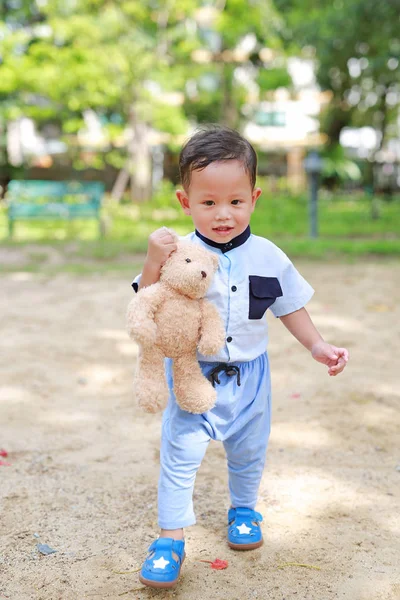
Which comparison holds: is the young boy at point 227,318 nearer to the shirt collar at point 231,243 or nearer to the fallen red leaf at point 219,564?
the shirt collar at point 231,243

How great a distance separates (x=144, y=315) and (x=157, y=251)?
0.21m

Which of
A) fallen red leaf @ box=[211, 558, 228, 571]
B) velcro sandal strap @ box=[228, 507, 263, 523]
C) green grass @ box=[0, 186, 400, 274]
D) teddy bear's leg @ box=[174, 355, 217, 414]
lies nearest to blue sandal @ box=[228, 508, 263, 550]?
velcro sandal strap @ box=[228, 507, 263, 523]

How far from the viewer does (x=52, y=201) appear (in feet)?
42.9

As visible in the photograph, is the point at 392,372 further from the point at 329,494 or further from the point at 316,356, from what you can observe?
the point at 316,356

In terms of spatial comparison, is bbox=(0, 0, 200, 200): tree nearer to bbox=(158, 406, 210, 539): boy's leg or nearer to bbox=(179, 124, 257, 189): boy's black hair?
bbox=(179, 124, 257, 189): boy's black hair

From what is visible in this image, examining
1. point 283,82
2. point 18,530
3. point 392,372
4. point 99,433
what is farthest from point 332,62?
point 18,530

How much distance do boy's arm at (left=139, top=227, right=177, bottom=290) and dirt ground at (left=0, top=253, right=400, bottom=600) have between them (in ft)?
3.21

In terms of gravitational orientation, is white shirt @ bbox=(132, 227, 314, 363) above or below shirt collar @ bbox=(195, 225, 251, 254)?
below

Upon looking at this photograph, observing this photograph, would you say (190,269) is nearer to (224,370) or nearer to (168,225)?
(224,370)

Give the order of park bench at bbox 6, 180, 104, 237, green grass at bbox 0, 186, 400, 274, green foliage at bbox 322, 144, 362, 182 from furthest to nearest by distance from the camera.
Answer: green foliage at bbox 322, 144, 362, 182, park bench at bbox 6, 180, 104, 237, green grass at bbox 0, 186, 400, 274

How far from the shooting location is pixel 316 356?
239 cm

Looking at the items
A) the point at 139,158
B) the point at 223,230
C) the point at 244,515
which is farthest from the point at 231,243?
the point at 139,158

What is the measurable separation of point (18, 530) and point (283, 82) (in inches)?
738

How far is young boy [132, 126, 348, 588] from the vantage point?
219cm
